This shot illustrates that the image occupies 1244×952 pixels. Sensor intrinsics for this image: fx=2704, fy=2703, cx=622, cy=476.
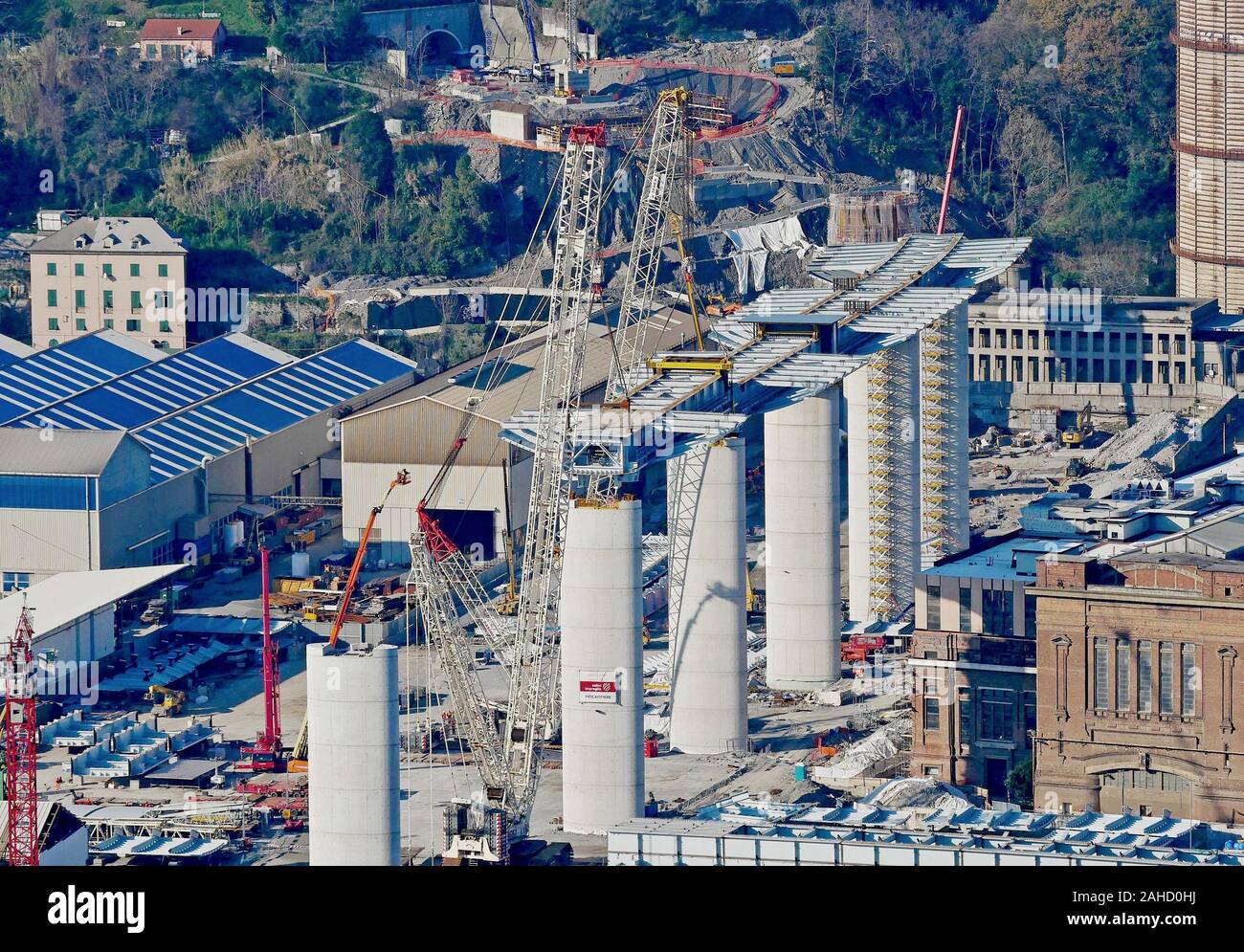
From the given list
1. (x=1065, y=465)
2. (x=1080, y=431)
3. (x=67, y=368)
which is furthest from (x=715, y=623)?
(x=1080, y=431)

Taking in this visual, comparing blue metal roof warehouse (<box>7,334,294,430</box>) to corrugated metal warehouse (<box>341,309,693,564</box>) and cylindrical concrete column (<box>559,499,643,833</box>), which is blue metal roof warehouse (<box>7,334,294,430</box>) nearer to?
corrugated metal warehouse (<box>341,309,693,564</box>)

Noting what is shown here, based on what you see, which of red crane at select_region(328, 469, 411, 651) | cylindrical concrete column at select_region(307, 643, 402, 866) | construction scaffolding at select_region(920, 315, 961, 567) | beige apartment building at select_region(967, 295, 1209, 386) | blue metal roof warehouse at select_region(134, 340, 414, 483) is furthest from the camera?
beige apartment building at select_region(967, 295, 1209, 386)

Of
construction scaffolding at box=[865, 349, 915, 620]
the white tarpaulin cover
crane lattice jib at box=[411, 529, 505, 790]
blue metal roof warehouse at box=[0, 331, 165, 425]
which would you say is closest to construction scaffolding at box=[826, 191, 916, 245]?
construction scaffolding at box=[865, 349, 915, 620]

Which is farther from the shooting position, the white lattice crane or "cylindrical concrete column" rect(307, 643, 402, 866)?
the white lattice crane

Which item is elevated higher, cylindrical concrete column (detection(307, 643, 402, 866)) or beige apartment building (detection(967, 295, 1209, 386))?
beige apartment building (detection(967, 295, 1209, 386))
